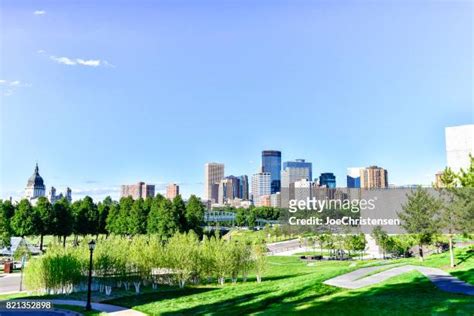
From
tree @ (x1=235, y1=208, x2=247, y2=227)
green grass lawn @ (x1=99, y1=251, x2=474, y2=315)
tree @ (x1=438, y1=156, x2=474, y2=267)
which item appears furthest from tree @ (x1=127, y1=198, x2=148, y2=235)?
tree @ (x1=235, y1=208, x2=247, y2=227)

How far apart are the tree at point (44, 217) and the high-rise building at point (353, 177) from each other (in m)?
132

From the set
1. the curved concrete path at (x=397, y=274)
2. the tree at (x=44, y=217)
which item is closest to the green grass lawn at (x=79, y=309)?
the curved concrete path at (x=397, y=274)

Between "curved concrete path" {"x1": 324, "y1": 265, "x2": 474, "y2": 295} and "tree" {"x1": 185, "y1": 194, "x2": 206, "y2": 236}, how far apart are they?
30.6 metres

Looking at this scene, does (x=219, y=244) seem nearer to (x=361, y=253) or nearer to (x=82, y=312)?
(x=82, y=312)

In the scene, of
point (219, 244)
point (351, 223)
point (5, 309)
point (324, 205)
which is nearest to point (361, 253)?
point (351, 223)

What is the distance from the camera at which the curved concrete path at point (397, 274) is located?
56.7ft

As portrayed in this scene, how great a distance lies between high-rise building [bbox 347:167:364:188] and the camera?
167 meters

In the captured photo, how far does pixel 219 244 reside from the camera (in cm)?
2545

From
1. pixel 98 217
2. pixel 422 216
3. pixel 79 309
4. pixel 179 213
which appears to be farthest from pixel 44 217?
pixel 422 216

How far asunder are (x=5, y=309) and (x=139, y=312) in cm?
587

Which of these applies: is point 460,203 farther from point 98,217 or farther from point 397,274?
point 98,217

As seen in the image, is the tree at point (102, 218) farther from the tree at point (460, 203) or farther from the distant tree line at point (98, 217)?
the tree at point (460, 203)

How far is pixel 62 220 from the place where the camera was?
48.3 m

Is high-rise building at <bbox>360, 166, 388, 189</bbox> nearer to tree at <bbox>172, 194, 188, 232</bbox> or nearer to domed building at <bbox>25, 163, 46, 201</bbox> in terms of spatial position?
tree at <bbox>172, 194, 188, 232</bbox>
